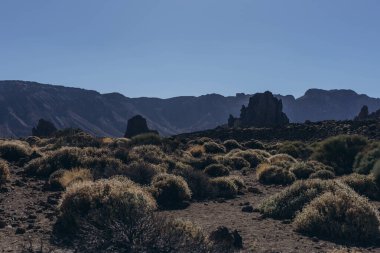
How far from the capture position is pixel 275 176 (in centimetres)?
2527

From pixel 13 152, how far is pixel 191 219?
15712mm

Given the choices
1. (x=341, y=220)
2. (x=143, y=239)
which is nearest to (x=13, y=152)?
(x=341, y=220)

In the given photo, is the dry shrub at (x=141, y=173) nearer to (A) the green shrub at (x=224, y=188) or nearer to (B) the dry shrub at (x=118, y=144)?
(A) the green shrub at (x=224, y=188)

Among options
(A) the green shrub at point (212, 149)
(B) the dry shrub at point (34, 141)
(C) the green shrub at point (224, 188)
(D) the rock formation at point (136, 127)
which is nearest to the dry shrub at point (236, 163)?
(A) the green shrub at point (212, 149)

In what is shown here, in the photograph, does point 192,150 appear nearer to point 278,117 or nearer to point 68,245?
point 68,245

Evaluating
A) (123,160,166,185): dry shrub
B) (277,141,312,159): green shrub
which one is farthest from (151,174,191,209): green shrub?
(277,141,312,159): green shrub

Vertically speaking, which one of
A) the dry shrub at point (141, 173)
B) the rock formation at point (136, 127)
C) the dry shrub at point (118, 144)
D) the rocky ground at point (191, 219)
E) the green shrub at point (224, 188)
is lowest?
the rocky ground at point (191, 219)

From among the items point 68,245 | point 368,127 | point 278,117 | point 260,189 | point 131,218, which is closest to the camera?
point 131,218

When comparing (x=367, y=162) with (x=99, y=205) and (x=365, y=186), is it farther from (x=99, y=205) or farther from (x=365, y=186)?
(x=99, y=205)

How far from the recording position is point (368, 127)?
185 feet

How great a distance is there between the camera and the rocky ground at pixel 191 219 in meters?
11.7

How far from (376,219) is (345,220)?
104cm

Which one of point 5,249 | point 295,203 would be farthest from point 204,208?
point 5,249

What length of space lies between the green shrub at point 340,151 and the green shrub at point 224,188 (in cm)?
1230
